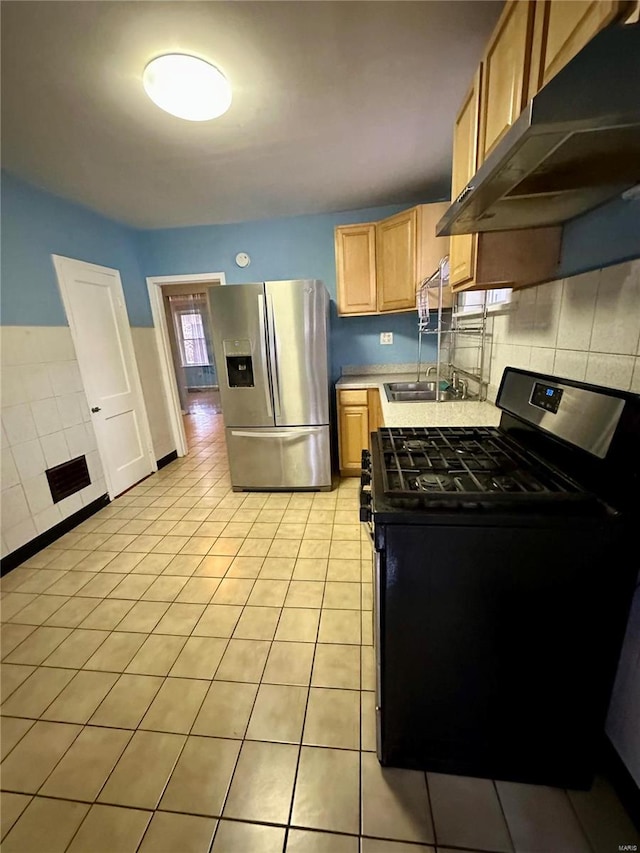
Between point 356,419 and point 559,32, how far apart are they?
2413mm

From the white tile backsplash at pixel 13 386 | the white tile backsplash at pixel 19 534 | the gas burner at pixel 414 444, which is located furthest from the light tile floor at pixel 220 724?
the white tile backsplash at pixel 13 386

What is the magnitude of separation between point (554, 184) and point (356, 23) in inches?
38.6

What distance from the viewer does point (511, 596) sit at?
87cm

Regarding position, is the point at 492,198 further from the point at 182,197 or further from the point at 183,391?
the point at 183,391

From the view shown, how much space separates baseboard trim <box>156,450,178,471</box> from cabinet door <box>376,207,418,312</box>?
2.85 m

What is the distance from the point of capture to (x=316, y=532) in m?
2.42

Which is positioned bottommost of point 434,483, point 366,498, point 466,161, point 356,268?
point 366,498

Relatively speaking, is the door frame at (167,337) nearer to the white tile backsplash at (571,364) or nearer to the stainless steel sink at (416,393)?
the stainless steel sink at (416,393)

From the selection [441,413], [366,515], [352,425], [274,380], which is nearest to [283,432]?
[274,380]

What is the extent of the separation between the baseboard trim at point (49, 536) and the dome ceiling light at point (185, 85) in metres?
2.66

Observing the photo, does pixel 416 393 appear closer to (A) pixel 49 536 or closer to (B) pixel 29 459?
(B) pixel 29 459

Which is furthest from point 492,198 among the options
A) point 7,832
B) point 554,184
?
point 7,832

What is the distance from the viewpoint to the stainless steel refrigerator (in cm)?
267

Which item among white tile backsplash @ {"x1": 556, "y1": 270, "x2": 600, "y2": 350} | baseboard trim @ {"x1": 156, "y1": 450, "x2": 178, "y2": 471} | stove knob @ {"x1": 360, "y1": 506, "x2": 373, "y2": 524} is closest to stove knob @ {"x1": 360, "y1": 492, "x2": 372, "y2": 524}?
stove knob @ {"x1": 360, "y1": 506, "x2": 373, "y2": 524}
